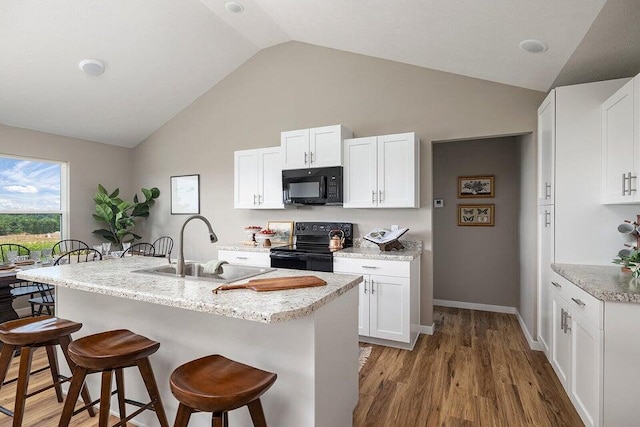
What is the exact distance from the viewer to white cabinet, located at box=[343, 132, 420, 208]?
336cm

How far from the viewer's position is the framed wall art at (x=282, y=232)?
428 centimetres

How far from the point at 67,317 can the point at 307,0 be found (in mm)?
3084

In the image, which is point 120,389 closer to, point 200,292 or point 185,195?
point 200,292

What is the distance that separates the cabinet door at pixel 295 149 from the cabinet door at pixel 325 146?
6 centimetres

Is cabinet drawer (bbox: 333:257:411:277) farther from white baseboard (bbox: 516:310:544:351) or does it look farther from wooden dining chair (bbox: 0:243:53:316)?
wooden dining chair (bbox: 0:243:53:316)

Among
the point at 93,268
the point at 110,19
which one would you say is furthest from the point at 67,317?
the point at 110,19

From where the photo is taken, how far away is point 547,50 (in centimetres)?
251

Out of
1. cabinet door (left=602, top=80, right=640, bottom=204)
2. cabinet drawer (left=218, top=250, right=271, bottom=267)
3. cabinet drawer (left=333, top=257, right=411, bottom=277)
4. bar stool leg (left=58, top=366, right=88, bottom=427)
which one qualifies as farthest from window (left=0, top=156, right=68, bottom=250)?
cabinet door (left=602, top=80, right=640, bottom=204)

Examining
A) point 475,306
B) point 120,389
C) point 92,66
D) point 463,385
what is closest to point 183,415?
point 120,389

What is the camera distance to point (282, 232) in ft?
14.2

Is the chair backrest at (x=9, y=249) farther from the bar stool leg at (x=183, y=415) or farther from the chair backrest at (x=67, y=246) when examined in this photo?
the bar stool leg at (x=183, y=415)

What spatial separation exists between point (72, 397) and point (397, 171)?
2.95 metres

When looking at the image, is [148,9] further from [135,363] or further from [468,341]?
[468,341]

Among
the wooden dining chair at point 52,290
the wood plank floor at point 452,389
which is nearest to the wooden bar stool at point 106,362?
the wood plank floor at point 452,389
